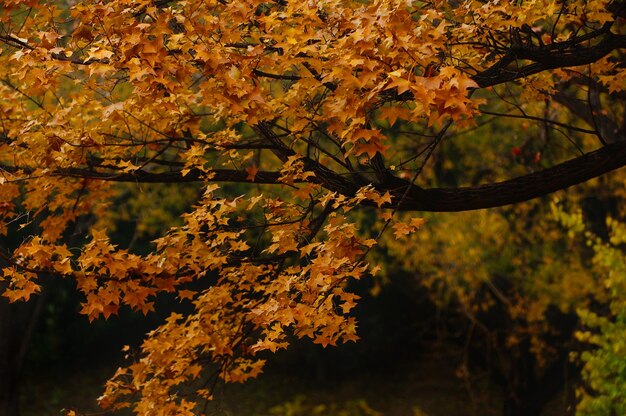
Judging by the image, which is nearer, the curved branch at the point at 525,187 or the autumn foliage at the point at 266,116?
the autumn foliage at the point at 266,116

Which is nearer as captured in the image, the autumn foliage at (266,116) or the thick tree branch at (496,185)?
the autumn foliage at (266,116)

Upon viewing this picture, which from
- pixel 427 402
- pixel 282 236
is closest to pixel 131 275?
pixel 282 236

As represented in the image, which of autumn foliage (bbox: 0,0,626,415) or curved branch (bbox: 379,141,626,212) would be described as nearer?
autumn foliage (bbox: 0,0,626,415)

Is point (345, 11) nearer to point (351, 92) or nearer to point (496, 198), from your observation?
point (351, 92)

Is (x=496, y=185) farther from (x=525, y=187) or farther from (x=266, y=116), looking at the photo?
(x=266, y=116)

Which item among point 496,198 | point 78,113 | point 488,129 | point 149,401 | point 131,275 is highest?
point 488,129

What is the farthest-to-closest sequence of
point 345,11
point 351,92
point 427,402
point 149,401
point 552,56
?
point 427,402, point 149,401, point 552,56, point 345,11, point 351,92

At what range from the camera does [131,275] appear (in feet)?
17.3

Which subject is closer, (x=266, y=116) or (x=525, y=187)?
(x=266, y=116)

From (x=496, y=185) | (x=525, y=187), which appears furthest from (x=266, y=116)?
(x=525, y=187)

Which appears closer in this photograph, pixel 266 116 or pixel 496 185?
pixel 266 116

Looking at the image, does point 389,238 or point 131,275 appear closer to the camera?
point 131,275

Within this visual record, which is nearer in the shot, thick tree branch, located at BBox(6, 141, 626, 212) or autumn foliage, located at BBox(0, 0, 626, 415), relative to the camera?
autumn foliage, located at BBox(0, 0, 626, 415)

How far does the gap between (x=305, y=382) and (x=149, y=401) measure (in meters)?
11.3
